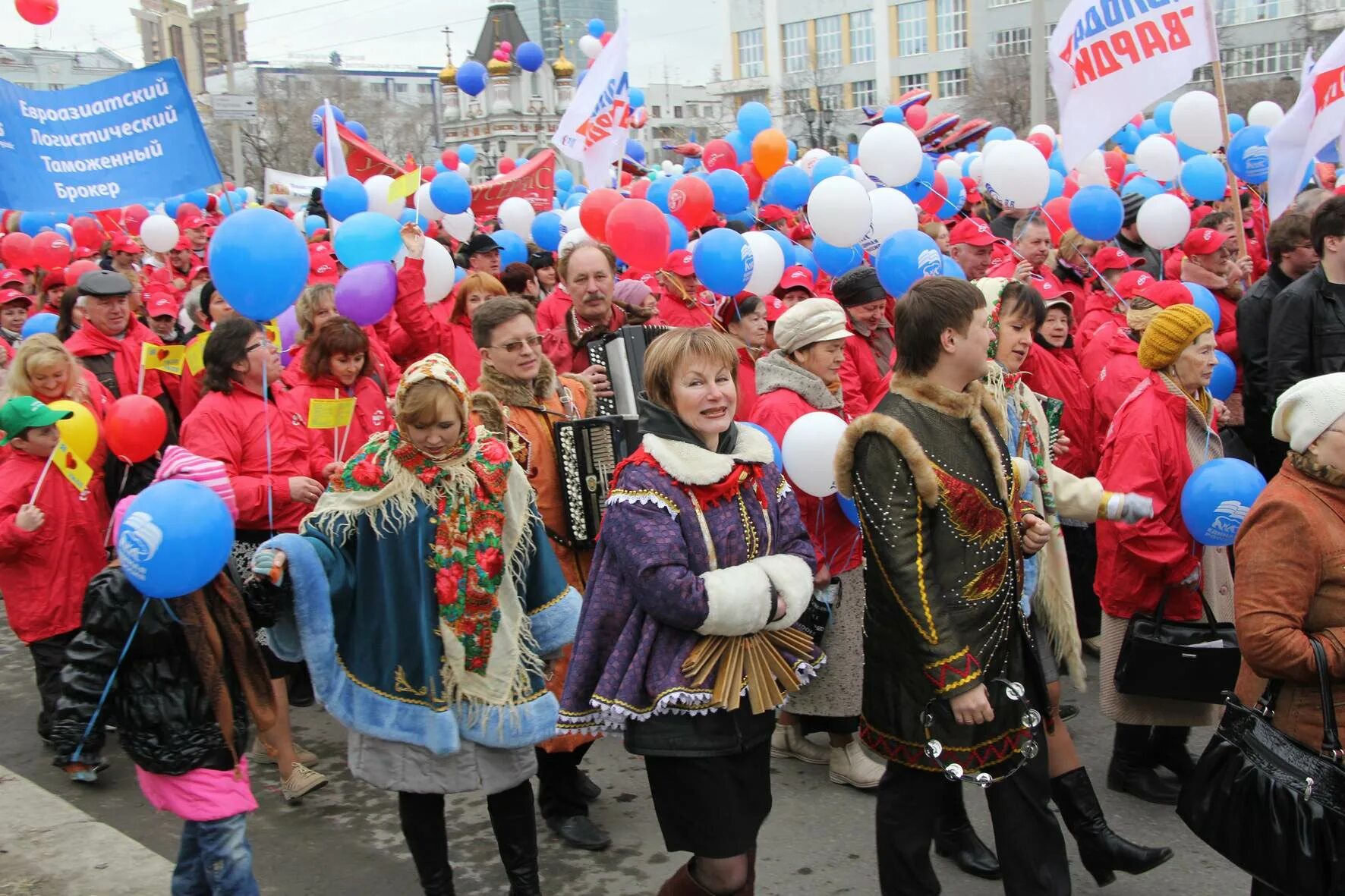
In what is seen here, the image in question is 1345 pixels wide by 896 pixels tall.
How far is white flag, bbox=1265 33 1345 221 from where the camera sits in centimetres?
708

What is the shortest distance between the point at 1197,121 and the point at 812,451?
8.72m

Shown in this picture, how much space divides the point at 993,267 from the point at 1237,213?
1.42m

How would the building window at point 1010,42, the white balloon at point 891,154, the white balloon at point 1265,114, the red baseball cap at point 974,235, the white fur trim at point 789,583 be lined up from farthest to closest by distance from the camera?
1. the building window at point 1010,42
2. the white balloon at point 1265,114
3. the white balloon at point 891,154
4. the red baseball cap at point 974,235
5. the white fur trim at point 789,583

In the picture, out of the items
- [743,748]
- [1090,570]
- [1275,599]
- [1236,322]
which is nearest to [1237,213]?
[1236,322]

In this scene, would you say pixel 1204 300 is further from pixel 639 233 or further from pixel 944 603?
pixel 944 603

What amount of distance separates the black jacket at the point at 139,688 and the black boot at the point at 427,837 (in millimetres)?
542

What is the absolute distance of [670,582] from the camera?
3105 millimetres

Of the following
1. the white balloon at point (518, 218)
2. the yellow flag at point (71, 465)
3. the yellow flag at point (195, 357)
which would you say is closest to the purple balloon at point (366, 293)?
the yellow flag at point (195, 357)

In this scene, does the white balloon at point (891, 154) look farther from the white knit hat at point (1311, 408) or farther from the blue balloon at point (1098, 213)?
the white knit hat at point (1311, 408)

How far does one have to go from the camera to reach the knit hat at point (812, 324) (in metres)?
4.64

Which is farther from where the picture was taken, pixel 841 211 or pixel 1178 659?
pixel 841 211

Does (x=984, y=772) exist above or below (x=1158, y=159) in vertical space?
below

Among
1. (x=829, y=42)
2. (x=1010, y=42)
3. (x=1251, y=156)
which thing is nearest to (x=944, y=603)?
(x=1251, y=156)

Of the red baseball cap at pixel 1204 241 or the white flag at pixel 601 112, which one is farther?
the white flag at pixel 601 112
